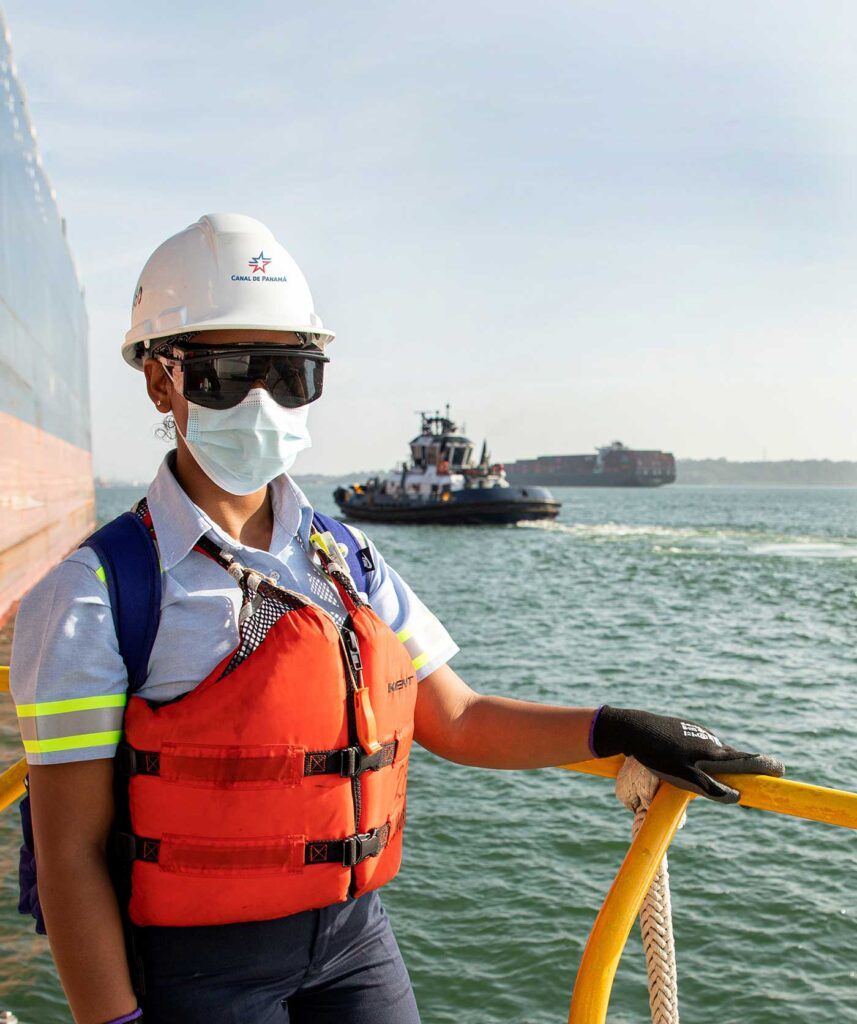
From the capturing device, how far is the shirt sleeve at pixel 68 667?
136 cm

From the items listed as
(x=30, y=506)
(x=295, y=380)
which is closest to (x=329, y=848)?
(x=295, y=380)

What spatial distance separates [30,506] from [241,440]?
1512cm

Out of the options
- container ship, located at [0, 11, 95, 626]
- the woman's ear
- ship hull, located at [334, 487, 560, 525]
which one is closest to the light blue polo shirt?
the woman's ear

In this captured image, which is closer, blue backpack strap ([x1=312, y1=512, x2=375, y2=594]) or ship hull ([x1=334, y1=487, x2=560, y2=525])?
blue backpack strap ([x1=312, y1=512, x2=375, y2=594])

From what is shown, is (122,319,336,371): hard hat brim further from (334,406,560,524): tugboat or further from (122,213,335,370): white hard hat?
(334,406,560,524): tugboat

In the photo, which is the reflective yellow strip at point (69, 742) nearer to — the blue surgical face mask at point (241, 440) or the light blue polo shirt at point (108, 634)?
the light blue polo shirt at point (108, 634)

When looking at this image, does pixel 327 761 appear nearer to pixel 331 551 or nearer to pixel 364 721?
pixel 364 721

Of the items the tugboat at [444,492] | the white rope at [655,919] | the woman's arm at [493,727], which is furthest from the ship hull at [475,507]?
the white rope at [655,919]

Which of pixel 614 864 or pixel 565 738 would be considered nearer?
pixel 565 738

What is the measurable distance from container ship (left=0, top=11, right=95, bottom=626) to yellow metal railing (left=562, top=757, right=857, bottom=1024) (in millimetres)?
11922

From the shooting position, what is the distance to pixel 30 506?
15.5 m

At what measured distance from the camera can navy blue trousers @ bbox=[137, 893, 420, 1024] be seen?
1.46 metres

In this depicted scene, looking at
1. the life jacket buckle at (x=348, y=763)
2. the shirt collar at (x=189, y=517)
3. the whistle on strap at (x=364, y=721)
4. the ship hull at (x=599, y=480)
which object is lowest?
the life jacket buckle at (x=348, y=763)

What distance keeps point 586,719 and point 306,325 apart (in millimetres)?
925
